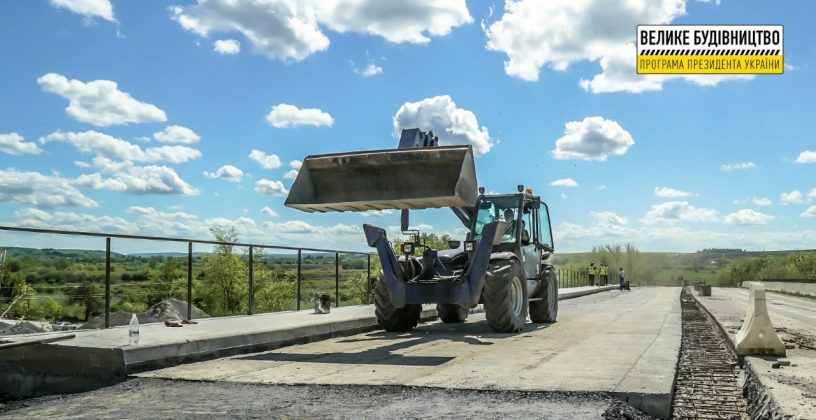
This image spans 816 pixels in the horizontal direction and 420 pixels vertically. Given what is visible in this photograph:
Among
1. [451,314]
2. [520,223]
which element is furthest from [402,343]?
[451,314]

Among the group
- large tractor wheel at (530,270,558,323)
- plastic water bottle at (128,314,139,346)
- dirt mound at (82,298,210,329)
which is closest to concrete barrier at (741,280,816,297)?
large tractor wheel at (530,270,558,323)

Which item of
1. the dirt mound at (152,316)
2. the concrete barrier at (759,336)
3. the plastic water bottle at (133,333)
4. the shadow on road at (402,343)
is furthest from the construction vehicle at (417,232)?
the dirt mound at (152,316)

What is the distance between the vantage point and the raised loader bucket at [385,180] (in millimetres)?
10930

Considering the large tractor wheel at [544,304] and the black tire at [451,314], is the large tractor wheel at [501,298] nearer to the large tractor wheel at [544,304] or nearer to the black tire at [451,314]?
the large tractor wheel at [544,304]

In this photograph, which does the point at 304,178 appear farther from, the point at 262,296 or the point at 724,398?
the point at 262,296

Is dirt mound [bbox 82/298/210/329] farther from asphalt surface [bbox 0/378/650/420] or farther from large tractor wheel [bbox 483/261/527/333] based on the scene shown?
asphalt surface [bbox 0/378/650/420]

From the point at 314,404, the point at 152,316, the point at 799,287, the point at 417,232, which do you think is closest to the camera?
the point at 314,404

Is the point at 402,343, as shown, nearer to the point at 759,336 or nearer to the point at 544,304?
the point at 759,336

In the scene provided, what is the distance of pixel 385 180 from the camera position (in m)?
11.3

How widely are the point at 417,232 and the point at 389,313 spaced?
1589 mm

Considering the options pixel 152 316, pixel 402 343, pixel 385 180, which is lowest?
pixel 152 316

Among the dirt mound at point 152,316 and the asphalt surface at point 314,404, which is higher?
the asphalt surface at point 314,404

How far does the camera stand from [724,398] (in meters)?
7.36

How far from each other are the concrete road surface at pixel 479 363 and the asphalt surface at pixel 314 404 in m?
0.30
